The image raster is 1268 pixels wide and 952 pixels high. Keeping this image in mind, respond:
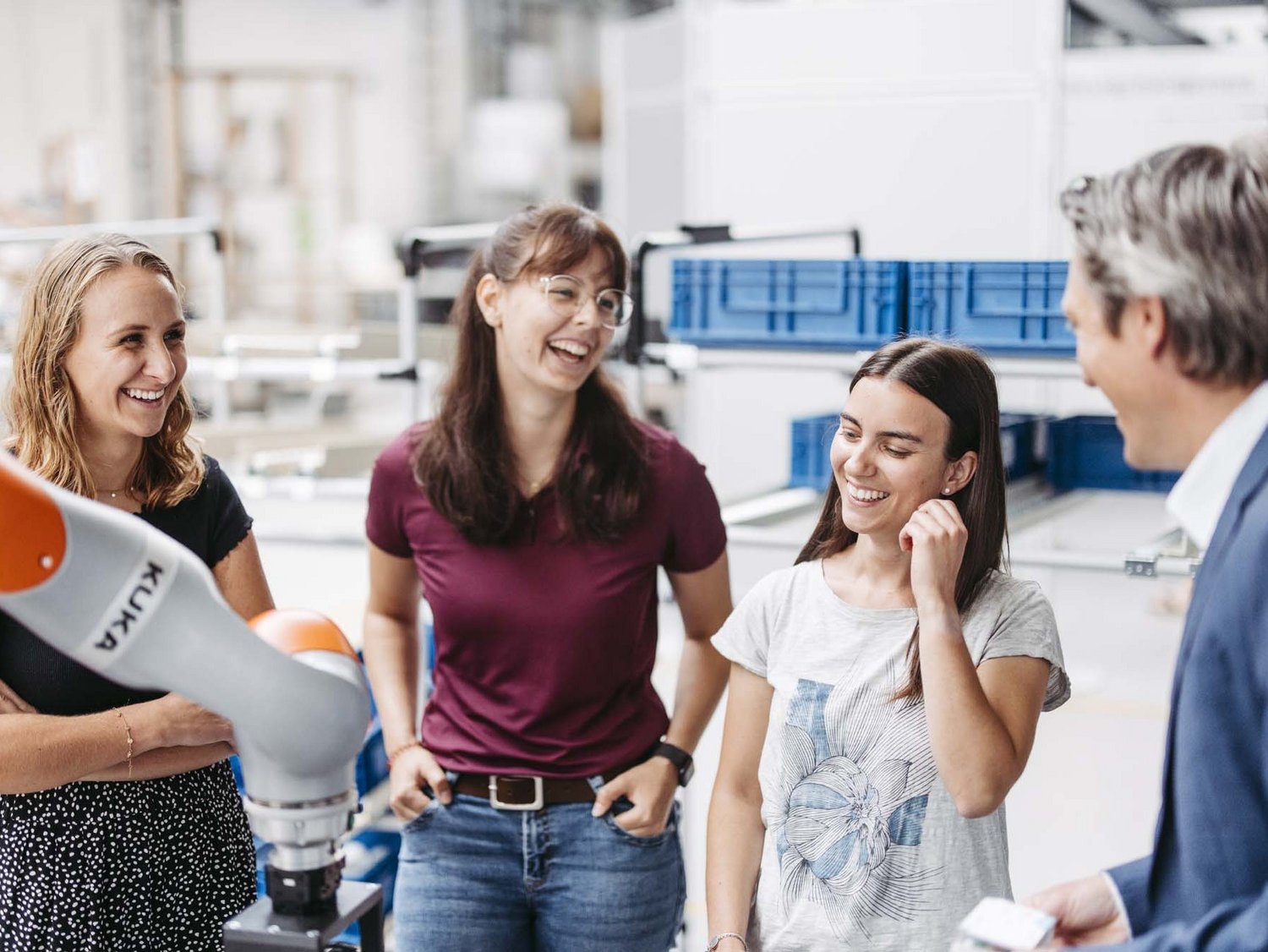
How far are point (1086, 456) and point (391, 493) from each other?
67.3 inches

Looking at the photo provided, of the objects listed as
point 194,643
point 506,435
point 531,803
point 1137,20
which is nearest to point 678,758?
point 531,803

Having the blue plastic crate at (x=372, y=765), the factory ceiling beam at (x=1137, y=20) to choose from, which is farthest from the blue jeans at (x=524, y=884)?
the factory ceiling beam at (x=1137, y=20)

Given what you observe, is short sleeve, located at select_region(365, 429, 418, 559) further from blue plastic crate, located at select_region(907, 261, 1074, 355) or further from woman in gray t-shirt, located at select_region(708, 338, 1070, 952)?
blue plastic crate, located at select_region(907, 261, 1074, 355)

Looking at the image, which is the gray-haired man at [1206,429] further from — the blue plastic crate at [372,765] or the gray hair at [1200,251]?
the blue plastic crate at [372,765]

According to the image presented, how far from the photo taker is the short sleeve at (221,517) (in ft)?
5.50

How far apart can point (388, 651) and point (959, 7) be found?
4.23 meters

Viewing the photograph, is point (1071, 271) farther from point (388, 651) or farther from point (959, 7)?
point (959, 7)

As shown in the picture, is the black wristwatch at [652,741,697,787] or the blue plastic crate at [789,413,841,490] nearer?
the black wristwatch at [652,741,697,787]

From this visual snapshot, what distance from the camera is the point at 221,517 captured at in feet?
5.54

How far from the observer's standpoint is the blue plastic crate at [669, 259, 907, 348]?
2.60 m

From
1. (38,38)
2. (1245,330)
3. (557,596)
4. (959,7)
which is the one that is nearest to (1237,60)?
(959,7)

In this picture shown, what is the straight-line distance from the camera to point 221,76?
8586 millimetres

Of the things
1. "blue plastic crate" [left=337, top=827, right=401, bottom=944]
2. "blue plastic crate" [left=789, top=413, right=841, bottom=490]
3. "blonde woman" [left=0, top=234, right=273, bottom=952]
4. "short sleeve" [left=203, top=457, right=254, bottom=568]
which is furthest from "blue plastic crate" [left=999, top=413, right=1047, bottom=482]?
"blonde woman" [left=0, top=234, right=273, bottom=952]

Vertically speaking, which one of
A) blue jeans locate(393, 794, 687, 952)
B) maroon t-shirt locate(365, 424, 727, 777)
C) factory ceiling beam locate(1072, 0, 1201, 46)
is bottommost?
blue jeans locate(393, 794, 687, 952)
